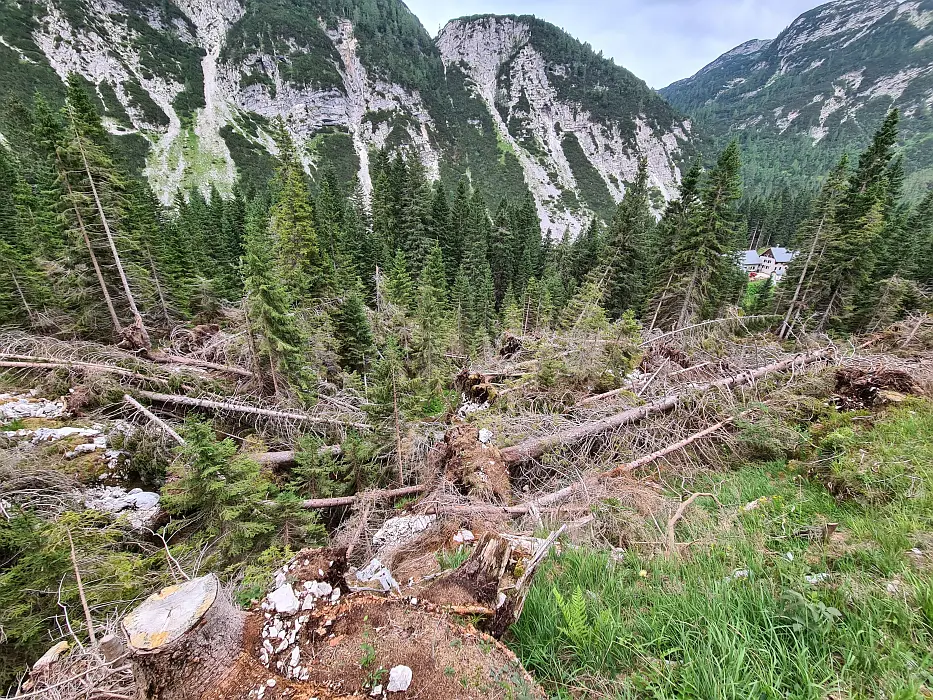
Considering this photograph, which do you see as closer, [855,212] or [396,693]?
[396,693]

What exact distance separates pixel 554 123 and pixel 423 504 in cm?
17008

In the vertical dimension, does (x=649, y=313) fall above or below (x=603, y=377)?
below

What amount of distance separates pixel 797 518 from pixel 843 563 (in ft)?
3.95

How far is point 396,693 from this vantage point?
2.20m

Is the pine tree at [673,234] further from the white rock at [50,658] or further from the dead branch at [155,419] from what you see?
the white rock at [50,658]

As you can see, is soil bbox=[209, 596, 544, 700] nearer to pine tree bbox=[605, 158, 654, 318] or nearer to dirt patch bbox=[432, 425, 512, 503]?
dirt patch bbox=[432, 425, 512, 503]

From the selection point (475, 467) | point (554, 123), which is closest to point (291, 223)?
point (475, 467)

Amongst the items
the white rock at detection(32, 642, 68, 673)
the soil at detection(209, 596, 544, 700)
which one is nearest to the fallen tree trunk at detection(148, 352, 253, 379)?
the white rock at detection(32, 642, 68, 673)

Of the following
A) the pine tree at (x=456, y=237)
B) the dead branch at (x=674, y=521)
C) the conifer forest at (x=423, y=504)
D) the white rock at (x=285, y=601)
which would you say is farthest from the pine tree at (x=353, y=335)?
the pine tree at (x=456, y=237)

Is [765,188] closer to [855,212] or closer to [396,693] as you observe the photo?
[855,212]

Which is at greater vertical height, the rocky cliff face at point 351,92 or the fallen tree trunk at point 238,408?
the rocky cliff face at point 351,92

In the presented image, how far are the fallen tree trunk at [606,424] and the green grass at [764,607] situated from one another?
10.1 feet

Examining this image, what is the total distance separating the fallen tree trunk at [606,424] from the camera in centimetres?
720

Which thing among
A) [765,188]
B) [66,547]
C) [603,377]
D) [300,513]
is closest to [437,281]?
[603,377]
